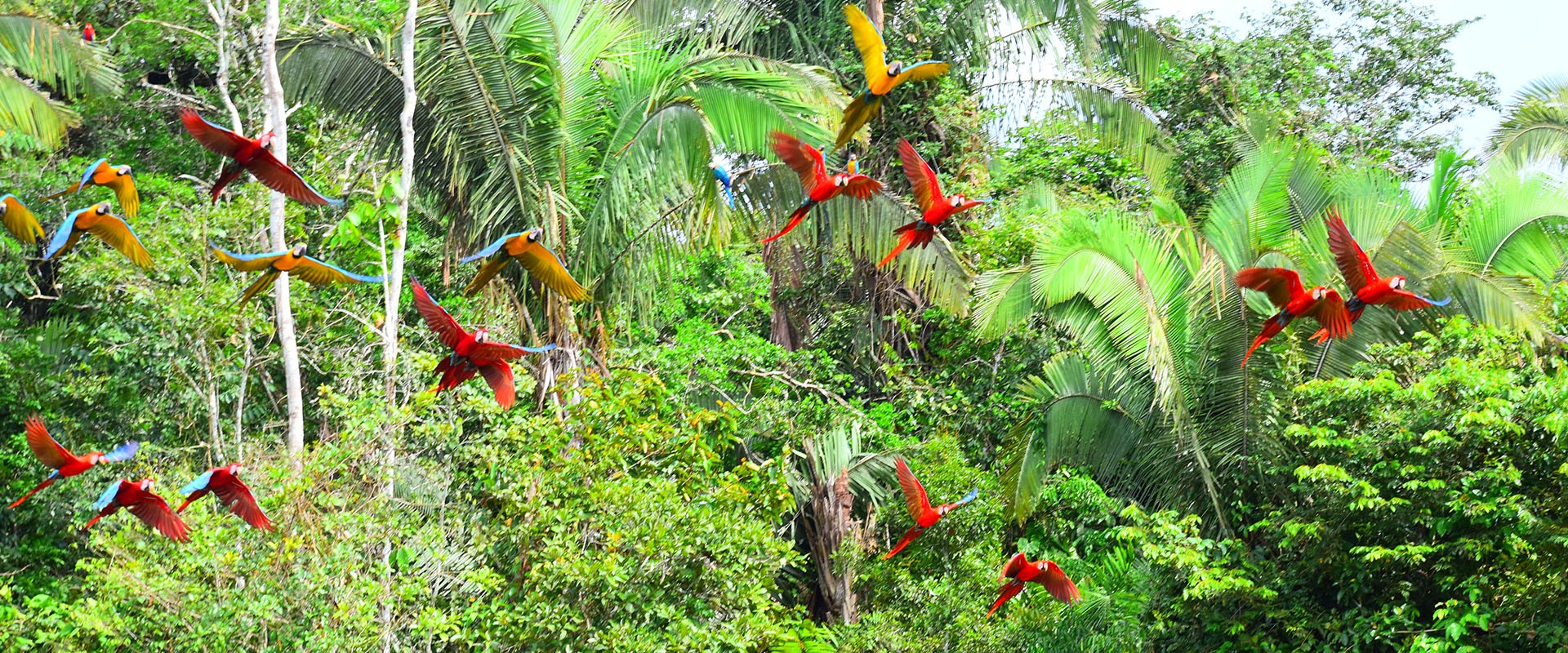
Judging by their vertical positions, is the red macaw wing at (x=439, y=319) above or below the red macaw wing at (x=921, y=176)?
below

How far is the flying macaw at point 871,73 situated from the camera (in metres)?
7.06

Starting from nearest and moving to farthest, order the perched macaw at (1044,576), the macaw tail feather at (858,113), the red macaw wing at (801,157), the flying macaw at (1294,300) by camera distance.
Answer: the flying macaw at (1294,300) < the macaw tail feather at (858,113) < the red macaw wing at (801,157) < the perched macaw at (1044,576)

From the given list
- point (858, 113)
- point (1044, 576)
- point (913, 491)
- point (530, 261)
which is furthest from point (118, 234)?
point (1044, 576)

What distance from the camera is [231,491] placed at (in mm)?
6766

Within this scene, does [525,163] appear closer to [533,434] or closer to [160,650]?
[533,434]

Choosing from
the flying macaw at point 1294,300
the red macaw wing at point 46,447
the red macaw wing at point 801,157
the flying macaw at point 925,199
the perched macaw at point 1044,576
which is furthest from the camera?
the perched macaw at point 1044,576

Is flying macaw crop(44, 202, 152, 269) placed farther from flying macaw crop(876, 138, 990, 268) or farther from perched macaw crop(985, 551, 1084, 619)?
perched macaw crop(985, 551, 1084, 619)

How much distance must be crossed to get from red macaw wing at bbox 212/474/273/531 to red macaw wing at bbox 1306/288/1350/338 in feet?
16.6

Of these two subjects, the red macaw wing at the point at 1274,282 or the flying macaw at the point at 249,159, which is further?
the red macaw wing at the point at 1274,282

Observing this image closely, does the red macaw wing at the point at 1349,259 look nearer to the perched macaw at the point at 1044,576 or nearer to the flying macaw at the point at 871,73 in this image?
the flying macaw at the point at 871,73

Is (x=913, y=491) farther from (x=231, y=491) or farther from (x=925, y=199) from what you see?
(x=231, y=491)

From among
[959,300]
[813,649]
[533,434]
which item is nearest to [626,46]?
[959,300]

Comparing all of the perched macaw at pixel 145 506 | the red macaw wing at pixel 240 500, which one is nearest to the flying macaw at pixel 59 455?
the perched macaw at pixel 145 506

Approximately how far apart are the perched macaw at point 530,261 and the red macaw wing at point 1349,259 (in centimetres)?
379
